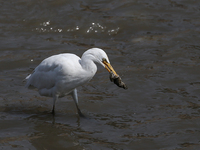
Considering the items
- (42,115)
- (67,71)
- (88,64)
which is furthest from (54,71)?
(42,115)

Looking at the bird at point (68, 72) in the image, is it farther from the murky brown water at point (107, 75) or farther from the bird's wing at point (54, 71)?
the murky brown water at point (107, 75)

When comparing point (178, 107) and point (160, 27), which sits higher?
point (160, 27)

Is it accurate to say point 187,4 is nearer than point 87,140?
No

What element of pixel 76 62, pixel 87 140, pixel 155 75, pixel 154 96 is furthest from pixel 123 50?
pixel 87 140

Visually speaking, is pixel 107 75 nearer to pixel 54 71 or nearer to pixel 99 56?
pixel 54 71

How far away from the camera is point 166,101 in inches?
281

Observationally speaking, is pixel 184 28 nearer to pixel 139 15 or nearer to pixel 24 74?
pixel 139 15

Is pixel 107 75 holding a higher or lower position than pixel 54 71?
lower

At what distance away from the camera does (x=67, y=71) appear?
6.11m

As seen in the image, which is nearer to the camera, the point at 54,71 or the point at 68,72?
the point at 68,72

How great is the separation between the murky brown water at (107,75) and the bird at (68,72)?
51cm

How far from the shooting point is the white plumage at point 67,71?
5922 mm

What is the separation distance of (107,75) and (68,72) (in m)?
2.37

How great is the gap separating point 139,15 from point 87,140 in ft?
20.3
